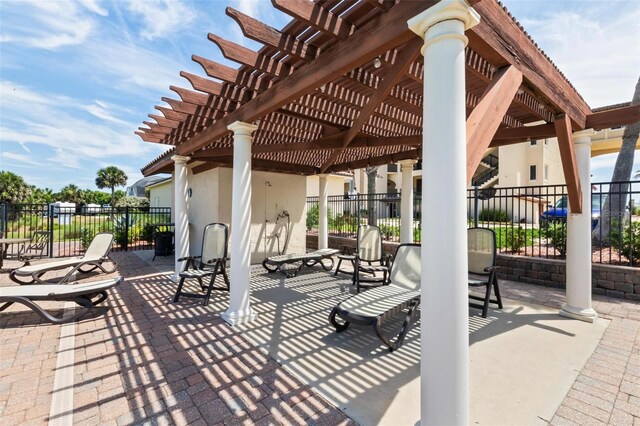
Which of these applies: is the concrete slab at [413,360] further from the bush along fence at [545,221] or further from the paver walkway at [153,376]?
the bush along fence at [545,221]

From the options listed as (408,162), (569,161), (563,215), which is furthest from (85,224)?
(563,215)

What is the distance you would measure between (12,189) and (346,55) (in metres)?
36.4

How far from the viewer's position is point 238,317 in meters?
4.22

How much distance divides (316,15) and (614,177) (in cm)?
958

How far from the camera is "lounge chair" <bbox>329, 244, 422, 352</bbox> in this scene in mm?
3428

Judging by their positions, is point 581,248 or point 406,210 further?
point 406,210

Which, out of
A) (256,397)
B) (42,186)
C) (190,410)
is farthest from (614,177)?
(42,186)

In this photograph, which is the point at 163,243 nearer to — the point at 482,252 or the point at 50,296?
the point at 50,296

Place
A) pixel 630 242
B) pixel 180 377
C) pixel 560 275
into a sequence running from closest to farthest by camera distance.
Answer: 1. pixel 180 377
2. pixel 630 242
3. pixel 560 275

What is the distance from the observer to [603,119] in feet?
13.9

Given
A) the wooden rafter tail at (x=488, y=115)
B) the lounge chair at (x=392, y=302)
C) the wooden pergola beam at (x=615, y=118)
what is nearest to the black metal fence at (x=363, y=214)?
the lounge chair at (x=392, y=302)

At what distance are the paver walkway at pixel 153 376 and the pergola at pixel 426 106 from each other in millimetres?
840

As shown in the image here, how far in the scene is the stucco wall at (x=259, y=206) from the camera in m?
8.08

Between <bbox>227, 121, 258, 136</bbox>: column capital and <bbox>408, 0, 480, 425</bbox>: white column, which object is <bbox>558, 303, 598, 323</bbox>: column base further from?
<bbox>227, 121, 258, 136</bbox>: column capital
